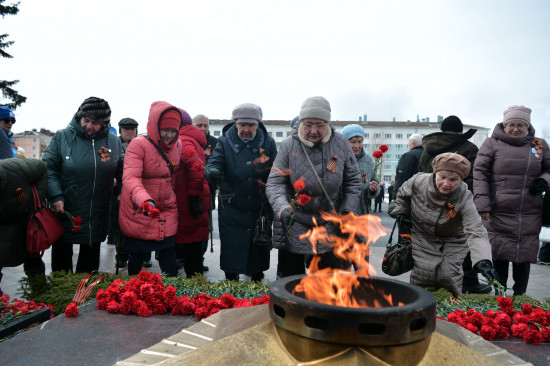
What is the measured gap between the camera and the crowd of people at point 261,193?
11.0 ft

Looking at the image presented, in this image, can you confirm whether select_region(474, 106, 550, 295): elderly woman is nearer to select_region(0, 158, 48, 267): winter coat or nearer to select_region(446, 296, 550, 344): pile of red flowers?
select_region(446, 296, 550, 344): pile of red flowers

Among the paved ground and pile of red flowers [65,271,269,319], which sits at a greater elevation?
pile of red flowers [65,271,269,319]

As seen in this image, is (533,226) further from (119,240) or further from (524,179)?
(119,240)

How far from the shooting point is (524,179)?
4160mm

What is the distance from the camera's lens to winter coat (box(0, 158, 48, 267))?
3334mm

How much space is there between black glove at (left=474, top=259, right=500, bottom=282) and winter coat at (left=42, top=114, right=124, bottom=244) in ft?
10.5

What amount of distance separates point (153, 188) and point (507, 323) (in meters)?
2.94

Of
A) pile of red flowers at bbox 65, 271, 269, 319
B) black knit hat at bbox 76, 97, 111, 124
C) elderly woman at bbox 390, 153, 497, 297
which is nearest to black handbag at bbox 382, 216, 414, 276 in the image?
elderly woman at bbox 390, 153, 497, 297

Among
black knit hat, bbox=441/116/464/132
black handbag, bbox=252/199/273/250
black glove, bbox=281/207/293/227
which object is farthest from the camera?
black knit hat, bbox=441/116/464/132

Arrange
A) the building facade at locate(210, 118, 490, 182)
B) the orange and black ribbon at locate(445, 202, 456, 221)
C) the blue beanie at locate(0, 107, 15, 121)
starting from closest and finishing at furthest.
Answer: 1. the orange and black ribbon at locate(445, 202, 456, 221)
2. the blue beanie at locate(0, 107, 15, 121)
3. the building facade at locate(210, 118, 490, 182)

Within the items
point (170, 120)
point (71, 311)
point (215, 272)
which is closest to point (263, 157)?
point (170, 120)

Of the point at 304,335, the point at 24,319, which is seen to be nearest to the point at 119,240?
the point at 24,319

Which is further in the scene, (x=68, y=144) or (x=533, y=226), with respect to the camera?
(x=533, y=226)

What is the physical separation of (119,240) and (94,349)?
1.83m
